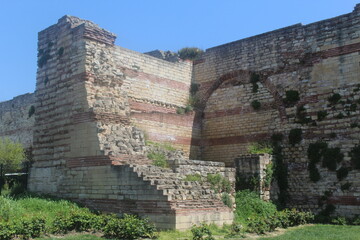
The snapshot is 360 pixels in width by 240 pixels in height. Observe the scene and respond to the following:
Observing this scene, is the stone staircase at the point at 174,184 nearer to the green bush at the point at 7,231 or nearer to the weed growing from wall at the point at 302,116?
the green bush at the point at 7,231

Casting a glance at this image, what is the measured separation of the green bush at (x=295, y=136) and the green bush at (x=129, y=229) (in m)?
8.32

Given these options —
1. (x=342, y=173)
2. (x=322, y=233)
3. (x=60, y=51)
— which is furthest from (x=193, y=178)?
(x=60, y=51)

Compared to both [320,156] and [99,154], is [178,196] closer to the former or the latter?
[99,154]

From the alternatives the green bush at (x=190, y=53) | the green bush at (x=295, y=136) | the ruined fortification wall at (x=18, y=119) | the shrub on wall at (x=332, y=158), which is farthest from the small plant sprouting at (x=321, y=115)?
the ruined fortification wall at (x=18, y=119)

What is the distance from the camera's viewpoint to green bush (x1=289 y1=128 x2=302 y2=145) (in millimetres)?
17016

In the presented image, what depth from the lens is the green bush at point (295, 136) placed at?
17.0 metres

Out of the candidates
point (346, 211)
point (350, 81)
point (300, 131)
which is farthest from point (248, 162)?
point (350, 81)

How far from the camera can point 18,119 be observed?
2477cm

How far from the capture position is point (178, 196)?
12000 millimetres

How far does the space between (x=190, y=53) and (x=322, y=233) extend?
1226 centimetres

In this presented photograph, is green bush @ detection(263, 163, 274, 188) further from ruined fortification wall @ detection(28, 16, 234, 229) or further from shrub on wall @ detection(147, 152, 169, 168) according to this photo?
shrub on wall @ detection(147, 152, 169, 168)

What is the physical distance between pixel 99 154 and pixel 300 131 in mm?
8003

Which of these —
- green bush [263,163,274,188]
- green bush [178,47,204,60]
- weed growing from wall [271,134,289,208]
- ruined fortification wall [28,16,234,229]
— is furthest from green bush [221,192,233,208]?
green bush [178,47,204,60]

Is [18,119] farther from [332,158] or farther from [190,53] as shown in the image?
[332,158]
